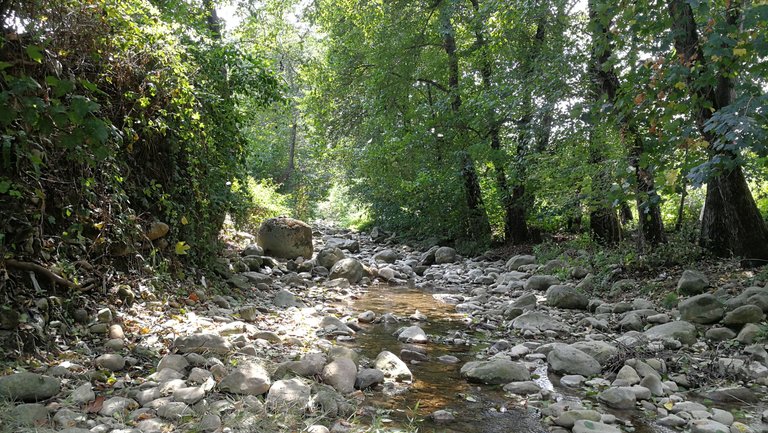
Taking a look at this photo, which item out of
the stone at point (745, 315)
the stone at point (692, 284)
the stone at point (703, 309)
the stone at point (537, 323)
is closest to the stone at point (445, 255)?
the stone at point (537, 323)

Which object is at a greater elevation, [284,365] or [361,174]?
[361,174]

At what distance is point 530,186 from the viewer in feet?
Answer: 38.0

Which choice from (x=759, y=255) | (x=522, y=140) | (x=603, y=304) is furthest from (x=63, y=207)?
(x=522, y=140)

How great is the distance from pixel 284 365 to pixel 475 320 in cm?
339

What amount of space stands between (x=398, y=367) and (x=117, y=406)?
87.7 inches

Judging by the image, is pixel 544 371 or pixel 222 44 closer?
pixel 544 371

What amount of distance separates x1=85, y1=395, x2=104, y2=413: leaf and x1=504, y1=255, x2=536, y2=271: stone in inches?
350

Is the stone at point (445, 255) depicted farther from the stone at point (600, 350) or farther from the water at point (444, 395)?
the stone at point (600, 350)

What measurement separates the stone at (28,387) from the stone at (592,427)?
3251 millimetres

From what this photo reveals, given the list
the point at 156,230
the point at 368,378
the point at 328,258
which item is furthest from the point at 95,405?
the point at 328,258

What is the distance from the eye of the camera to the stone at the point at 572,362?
4.55 metres

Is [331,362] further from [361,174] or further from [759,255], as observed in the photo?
[361,174]

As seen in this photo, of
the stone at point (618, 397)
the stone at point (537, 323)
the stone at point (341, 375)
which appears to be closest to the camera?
the stone at point (618, 397)

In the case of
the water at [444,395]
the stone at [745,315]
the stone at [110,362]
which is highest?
the stone at [110,362]
